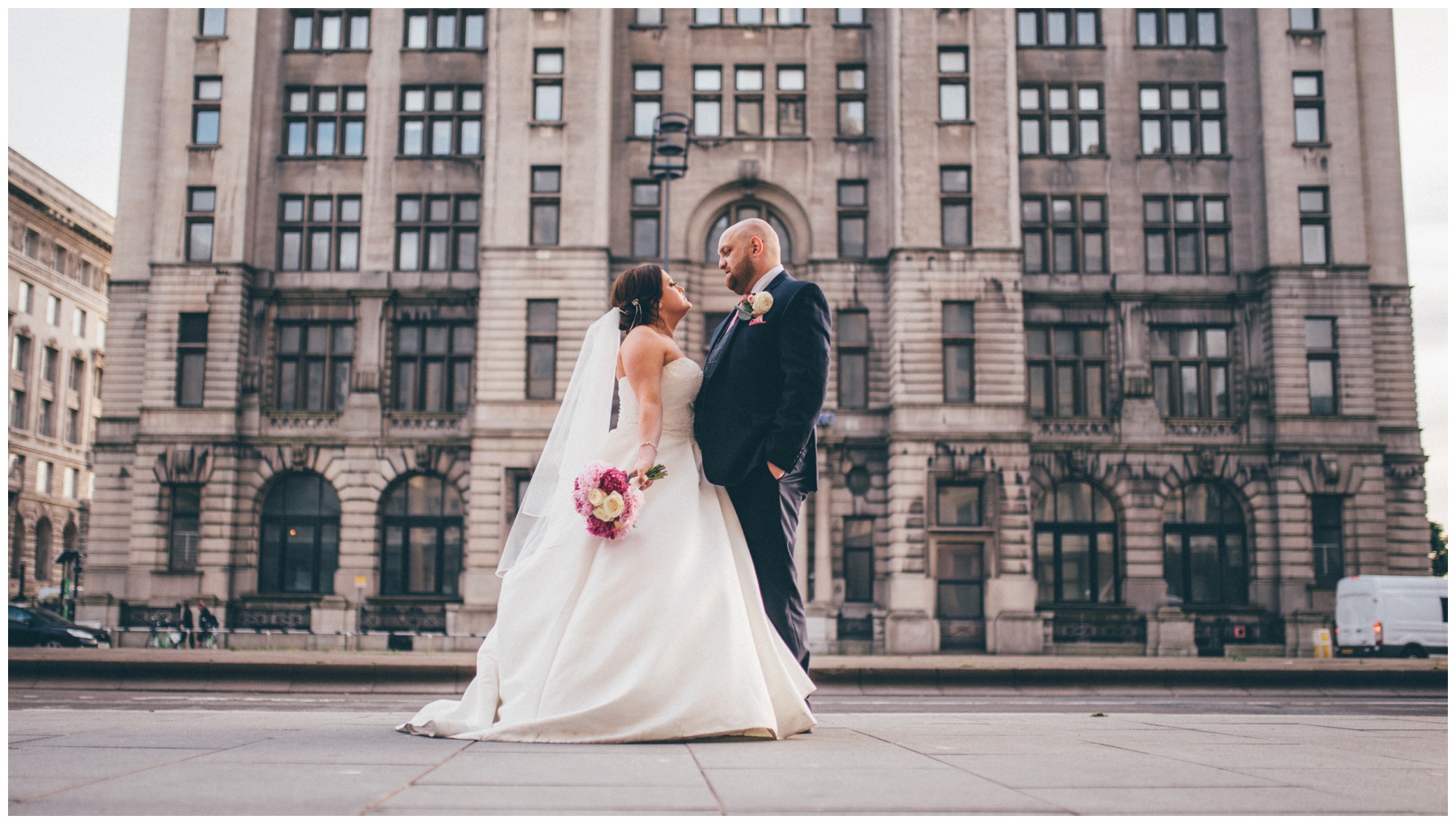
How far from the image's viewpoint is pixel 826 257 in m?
35.0

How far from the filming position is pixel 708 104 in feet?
118

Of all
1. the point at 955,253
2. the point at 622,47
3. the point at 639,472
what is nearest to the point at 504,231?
the point at 622,47

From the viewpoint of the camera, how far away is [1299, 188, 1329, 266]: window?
1372 inches

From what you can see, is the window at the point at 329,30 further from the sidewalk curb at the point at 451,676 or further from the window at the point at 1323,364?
the window at the point at 1323,364

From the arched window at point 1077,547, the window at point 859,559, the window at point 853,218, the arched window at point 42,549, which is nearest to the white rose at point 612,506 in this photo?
the window at point 859,559

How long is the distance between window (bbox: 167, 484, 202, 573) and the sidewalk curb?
18226 mm

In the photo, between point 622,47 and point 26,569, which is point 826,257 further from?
point 26,569

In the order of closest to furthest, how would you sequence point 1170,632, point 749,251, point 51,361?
point 749,251
point 1170,632
point 51,361

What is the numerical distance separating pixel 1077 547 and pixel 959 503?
3630 mm

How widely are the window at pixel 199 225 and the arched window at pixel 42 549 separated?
41079 mm

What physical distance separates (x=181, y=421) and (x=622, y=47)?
53.4 feet

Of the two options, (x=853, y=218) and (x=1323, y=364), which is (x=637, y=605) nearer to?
(x=853, y=218)

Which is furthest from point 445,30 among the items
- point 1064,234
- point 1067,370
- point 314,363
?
point 1067,370

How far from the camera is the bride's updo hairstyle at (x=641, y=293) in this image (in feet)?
22.0
